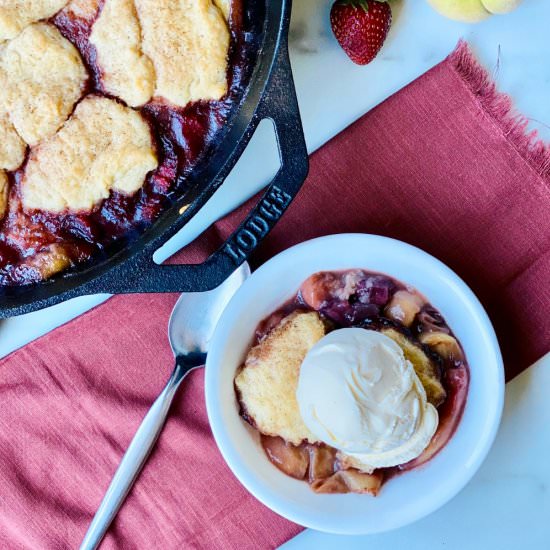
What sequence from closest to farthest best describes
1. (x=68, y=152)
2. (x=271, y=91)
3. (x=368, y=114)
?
(x=271, y=91) → (x=68, y=152) → (x=368, y=114)

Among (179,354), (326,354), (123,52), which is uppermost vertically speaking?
(123,52)

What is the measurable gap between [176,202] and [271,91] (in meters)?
0.31

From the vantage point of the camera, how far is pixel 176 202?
55.9 inches

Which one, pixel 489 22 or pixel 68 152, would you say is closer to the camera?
pixel 68 152

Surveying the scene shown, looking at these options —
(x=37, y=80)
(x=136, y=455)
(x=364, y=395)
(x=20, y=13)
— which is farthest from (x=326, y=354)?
(x=20, y=13)

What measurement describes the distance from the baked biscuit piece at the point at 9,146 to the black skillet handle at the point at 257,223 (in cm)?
35

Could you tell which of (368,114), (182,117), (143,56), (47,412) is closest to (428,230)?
(368,114)

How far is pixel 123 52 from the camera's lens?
1361 millimetres

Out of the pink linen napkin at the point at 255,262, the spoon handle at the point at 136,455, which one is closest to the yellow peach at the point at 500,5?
the pink linen napkin at the point at 255,262

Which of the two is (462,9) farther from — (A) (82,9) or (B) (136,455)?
(B) (136,455)

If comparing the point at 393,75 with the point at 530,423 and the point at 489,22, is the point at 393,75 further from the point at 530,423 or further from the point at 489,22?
the point at 530,423

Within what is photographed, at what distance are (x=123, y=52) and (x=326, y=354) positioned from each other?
70 cm

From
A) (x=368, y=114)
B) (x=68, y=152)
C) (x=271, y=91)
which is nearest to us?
(x=271, y=91)

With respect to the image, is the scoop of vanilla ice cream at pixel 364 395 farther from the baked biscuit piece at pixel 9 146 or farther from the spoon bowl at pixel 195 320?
the baked biscuit piece at pixel 9 146
